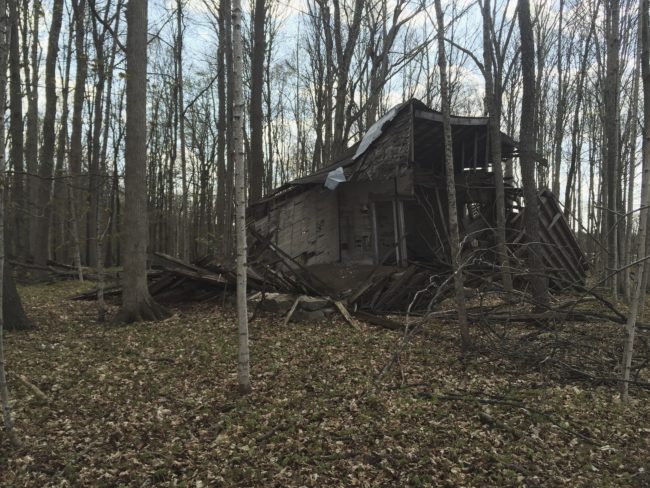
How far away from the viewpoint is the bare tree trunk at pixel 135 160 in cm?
843

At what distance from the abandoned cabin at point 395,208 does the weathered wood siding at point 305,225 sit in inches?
1.3

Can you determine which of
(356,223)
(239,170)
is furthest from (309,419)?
(356,223)

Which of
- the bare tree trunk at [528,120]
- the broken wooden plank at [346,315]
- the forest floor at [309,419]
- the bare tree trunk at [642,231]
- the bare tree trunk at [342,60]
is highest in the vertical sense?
the bare tree trunk at [342,60]

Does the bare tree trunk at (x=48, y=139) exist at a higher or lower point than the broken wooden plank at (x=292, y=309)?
higher

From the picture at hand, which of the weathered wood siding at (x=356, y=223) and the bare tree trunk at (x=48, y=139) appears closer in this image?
the bare tree trunk at (x=48, y=139)

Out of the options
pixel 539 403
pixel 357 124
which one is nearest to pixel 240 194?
pixel 539 403

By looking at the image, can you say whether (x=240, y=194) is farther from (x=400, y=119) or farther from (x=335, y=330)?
(x=400, y=119)

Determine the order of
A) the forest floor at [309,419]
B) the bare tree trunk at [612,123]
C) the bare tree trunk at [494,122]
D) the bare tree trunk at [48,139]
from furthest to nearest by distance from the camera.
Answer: the bare tree trunk at [48,139] < the bare tree trunk at [612,123] < the bare tree trunk at [494,122] < the forest floor at [309,419]

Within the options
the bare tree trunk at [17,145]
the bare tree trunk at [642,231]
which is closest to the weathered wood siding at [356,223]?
the bare tree trunk at [17,145]

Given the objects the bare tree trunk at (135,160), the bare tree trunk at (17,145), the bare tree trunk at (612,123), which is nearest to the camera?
the bare tree trunk at (135,160)

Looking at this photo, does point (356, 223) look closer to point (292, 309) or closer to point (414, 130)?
point (414, 130)

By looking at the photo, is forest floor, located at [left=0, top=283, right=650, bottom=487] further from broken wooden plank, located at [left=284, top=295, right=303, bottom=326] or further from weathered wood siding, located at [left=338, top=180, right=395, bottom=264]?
weathered wood siding, located at [left=338, top=180, right=395, bottom=264]

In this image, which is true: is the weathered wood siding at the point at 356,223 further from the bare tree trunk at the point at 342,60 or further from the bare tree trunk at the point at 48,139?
the bare tree trunk at the point at 48,139

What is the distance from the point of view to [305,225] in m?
14.7
